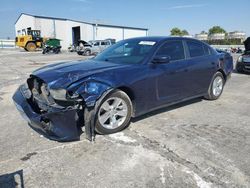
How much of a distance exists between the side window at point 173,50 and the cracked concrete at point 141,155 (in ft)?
3.88

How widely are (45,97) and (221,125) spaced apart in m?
3.04

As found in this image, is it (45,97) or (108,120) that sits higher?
(45,97)

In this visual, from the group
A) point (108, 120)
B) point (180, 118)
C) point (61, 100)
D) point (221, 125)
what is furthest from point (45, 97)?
point (221, 125)

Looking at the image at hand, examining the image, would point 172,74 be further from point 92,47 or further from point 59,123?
point 92,47

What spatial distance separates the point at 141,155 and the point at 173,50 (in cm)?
243

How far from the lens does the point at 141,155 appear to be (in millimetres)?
3400

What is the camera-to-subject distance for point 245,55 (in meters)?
10.8

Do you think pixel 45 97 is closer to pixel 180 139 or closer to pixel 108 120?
pixel 108 120

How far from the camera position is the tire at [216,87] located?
20.1 feet

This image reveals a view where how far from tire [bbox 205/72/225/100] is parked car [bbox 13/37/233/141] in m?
0.47

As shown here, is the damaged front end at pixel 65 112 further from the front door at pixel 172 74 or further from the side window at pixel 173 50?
the side window at pixel 173 50

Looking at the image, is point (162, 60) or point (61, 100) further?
point (162, 60)

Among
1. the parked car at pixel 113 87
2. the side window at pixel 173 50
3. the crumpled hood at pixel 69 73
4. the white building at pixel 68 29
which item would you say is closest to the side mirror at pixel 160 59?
the parked car at pixel 113 87

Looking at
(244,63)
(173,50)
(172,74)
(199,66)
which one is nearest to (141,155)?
(172,74)
